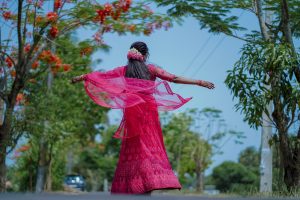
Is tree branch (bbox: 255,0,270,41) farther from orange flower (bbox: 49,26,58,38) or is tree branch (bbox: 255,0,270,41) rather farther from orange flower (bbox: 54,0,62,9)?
orange flower (bbox: 49,26,58,38)

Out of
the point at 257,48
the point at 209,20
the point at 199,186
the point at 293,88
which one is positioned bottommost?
the point at 199,186

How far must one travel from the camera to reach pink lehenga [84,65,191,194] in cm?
523

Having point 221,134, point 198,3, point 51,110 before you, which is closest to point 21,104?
point 51,110

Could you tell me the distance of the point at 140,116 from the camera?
215 inches

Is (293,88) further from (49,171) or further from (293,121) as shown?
(49,171)

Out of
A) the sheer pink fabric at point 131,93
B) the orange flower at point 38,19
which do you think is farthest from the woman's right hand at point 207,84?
the orange flower at point 38,19

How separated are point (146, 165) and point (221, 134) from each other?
25286 millimetres

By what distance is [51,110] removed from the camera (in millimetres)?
12242

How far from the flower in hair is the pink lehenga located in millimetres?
121

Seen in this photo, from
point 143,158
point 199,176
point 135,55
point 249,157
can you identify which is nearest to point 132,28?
point 135,55

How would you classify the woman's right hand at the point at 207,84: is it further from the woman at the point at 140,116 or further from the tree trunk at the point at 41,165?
the tree trunk at the point at 41,165

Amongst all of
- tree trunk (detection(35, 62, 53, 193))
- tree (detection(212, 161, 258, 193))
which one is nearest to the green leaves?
tree trunk (detection(35, 62, 53, 193))

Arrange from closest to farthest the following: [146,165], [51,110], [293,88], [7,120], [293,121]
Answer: [146,165] < [293,88] < [293,121] < [7,120] < [51,110]

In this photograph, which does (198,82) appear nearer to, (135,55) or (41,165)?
(135,55)
